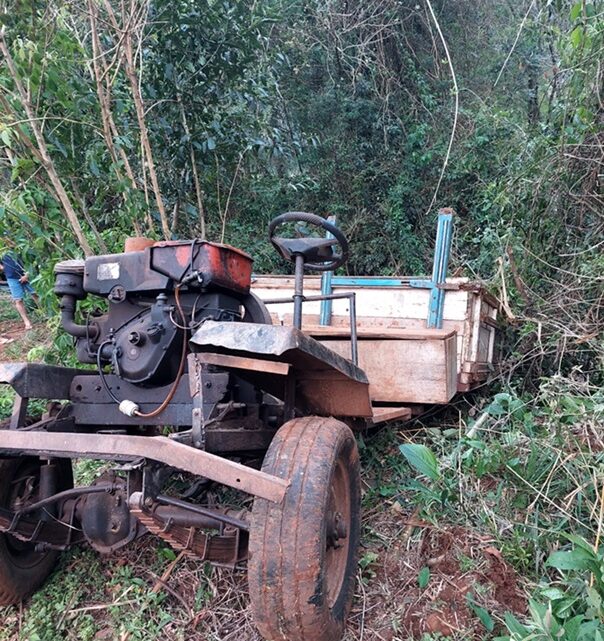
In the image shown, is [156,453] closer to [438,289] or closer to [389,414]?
[389,414]

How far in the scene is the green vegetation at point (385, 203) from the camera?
7.80ft

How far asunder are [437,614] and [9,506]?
74.6 inches

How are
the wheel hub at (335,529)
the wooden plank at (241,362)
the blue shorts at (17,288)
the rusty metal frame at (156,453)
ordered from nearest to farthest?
the rusty metal frame at (156,453) < the wooden plank at (241,362) < the wheel hub at (335,529) < the blue shorts at (17,288)

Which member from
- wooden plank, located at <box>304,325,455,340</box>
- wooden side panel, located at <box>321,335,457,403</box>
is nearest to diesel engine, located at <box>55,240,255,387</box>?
wooden plank, located at <box>304,325,455,340</box>

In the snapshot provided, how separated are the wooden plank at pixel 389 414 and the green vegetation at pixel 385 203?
205mm

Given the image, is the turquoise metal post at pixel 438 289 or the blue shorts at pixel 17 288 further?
the blue shorts at pixel 17 288

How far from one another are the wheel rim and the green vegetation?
26cm

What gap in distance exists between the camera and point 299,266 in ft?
8.18

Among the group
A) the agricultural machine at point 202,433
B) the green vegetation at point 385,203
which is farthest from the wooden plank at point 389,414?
the green vegetation at point 385,203

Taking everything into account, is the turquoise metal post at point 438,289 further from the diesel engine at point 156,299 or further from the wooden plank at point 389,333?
the diesel engine at point 156,299

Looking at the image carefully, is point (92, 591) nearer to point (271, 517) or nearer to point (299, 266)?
point (271, 517)

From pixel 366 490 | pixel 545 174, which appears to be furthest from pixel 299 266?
pixel 545 174

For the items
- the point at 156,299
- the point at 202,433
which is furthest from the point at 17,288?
the point at 202,433

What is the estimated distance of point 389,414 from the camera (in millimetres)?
3004
